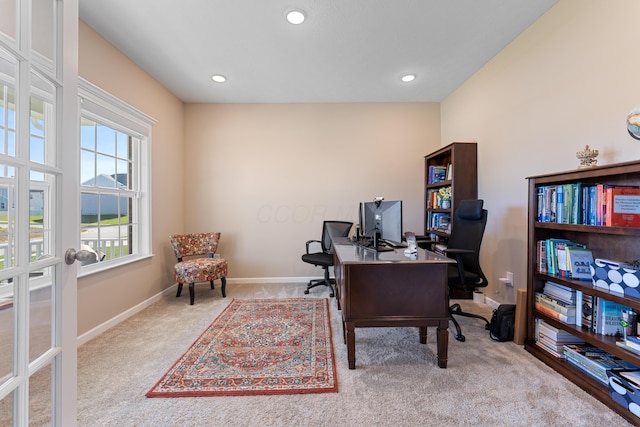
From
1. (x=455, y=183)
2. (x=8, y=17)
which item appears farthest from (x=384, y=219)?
(x=8, y=17)

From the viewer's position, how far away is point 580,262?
173 cm

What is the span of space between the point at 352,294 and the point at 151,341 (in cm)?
184

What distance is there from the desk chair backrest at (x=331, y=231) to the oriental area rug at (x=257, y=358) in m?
1.06

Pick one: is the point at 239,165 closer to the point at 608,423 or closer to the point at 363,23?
the point at 363,23

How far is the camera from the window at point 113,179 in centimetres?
238

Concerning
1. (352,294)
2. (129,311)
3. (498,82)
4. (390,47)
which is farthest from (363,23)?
(129,311)

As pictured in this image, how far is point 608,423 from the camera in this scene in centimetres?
135

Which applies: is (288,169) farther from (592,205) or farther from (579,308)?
(579,308)

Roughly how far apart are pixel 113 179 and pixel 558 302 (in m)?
4.16

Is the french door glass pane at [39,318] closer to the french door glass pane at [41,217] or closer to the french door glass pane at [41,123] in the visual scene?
the french door glass pane at [41,217]

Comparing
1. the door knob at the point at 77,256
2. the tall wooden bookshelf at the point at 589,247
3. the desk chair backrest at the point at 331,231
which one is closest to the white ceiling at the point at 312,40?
the tall wooden bookshelf at the point at 589,247

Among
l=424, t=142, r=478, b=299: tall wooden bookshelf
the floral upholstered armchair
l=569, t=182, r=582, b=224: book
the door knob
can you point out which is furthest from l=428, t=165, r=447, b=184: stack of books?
the door knob

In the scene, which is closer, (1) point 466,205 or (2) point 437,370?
(2) point 437,370

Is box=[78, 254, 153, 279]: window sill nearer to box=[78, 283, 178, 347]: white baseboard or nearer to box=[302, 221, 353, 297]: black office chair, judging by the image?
box=[78, 283, 178, 347]: white baseboard
